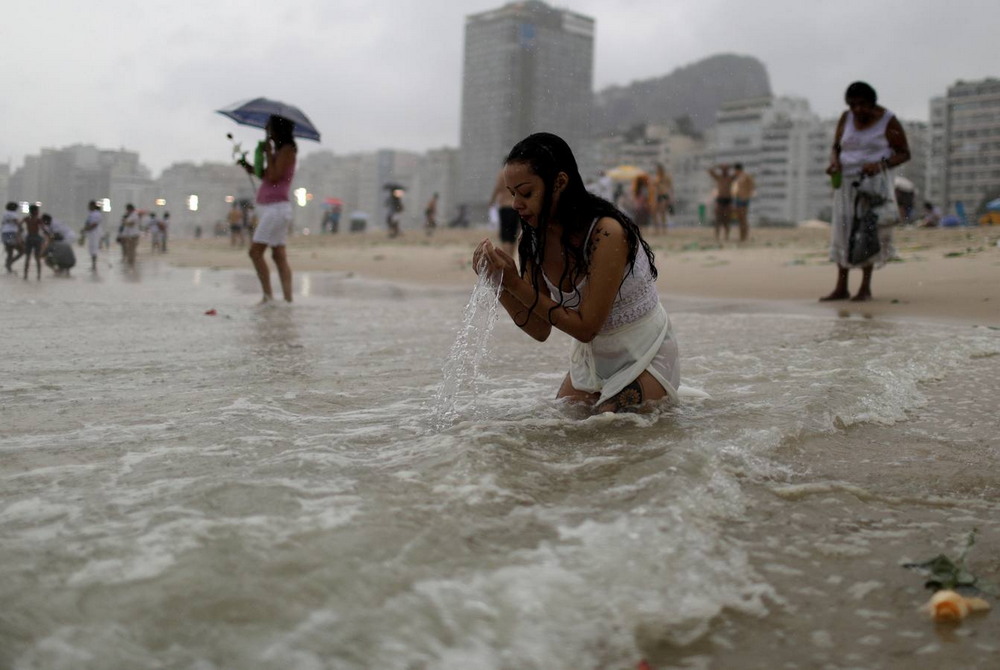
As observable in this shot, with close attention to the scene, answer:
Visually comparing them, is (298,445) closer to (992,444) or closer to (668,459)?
(668,459)

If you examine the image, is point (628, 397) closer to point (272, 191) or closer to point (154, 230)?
point (272, 191)

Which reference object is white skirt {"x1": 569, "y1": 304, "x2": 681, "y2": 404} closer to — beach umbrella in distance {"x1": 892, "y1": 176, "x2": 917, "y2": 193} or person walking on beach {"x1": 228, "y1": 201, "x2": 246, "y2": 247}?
beach umbrella in distance {"x1": 892, "y1": 176, "x2": 917, "y2": 193}

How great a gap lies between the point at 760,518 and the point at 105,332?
5.67 m

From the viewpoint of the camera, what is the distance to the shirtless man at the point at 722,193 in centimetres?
1955

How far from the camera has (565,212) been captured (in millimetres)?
3279

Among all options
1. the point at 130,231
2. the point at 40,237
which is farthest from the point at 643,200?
the point at 40,237

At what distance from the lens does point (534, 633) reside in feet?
5.57

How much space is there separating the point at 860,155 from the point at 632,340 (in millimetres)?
5493

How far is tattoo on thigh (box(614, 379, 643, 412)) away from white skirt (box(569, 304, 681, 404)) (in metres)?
0.02

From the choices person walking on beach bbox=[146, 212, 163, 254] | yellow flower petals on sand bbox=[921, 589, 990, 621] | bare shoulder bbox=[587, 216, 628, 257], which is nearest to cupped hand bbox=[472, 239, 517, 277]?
bare shoulder bbox=[587, 216, 628, 257]

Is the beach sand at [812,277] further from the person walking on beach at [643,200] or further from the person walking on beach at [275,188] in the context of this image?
the person walking on beach at [643,200]

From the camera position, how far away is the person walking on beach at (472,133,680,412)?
316 centimetres

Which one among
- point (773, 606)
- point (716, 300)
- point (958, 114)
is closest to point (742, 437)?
point (773, 606)

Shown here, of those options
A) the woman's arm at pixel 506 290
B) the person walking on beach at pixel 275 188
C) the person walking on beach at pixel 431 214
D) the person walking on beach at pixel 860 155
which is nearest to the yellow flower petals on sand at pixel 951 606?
the woman's arm at pixel 506 290
